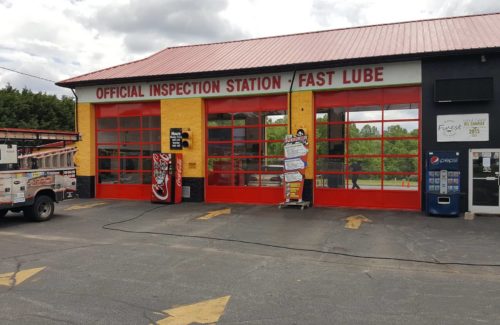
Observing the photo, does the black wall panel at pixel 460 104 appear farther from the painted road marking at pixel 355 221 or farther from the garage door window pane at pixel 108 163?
the garage door window pane at pixel 108 163

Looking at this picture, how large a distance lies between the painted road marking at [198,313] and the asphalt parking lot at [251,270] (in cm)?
2

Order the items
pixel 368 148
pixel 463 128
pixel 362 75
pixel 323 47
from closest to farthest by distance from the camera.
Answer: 1. pixel 463 128
2. pixel 362 75
3. pixel 368 148
4. pixel 323 47

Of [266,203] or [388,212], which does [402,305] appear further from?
[266,203]

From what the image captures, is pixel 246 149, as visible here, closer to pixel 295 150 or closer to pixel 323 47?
pixel 295 150

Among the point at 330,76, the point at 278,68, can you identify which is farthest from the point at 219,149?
the point at 330,76

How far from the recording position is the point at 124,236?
9.57 m

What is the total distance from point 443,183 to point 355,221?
9.41 ft

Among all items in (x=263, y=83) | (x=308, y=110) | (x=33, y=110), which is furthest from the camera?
(x=33, y=110)

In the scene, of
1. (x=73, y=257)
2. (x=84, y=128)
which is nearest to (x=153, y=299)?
(x=73, y=257)

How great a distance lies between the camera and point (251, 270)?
6809mm

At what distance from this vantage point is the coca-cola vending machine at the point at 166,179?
49.7 feet

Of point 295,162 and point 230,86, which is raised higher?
point 230,86

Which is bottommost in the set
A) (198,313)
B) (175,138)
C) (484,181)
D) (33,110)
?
(198,313)

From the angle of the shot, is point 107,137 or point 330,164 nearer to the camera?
point 330,164
